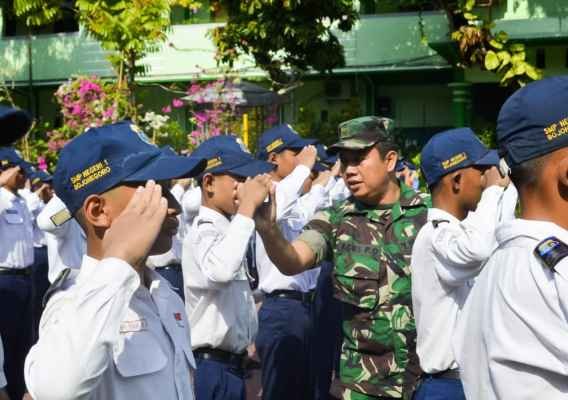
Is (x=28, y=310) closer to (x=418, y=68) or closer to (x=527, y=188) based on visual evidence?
(x=527, y=188)

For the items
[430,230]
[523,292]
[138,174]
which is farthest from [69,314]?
[430,230]

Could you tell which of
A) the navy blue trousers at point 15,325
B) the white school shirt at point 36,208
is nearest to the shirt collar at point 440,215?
the navy blue trousers at point 15,325

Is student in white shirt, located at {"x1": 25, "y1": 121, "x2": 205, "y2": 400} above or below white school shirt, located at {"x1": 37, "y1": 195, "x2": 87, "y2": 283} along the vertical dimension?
above

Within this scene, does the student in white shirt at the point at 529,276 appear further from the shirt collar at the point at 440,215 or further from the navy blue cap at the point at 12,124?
the shirt collar at the point at 440,215

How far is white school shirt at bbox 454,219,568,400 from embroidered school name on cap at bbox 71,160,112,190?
122cm

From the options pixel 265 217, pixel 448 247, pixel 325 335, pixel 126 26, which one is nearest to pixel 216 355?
pixel 265 217

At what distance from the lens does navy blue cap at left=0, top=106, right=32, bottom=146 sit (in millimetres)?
2646

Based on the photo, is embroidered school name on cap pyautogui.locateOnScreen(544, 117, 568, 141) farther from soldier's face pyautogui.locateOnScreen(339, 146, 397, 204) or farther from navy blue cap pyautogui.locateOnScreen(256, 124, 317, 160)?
navy blue cap pyautogui.locateOnScreen(256, 124, 317, 160)

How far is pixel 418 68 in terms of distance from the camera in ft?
58.3

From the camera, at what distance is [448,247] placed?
3.57 metres

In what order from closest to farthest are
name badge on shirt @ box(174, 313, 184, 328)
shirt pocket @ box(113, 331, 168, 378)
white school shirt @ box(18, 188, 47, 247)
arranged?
1. shirt pocket @ box(113, 331, 168, 378)
2. name badge on shirt @ box(174, 313, 184, 328)
3. white school shirt @ box(18, 188, 47, 247)

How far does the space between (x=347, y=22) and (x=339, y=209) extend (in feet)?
32.6

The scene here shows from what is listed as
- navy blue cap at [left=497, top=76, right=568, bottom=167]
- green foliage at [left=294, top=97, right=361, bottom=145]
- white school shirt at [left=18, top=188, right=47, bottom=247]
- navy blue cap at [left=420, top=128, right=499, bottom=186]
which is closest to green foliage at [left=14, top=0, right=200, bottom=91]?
green foliage at [left=294, top=97, right=361, bottom=145]

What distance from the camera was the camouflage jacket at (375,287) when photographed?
4.04 m
